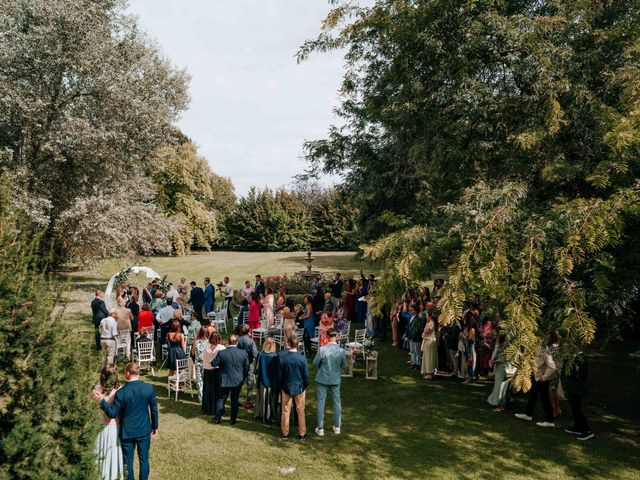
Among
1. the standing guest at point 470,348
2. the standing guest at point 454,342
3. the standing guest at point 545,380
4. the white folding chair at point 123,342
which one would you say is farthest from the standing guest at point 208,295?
the standing guest at point 545,380

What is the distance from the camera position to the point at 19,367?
3619mm

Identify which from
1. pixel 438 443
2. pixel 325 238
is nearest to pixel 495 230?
pixel 438 443

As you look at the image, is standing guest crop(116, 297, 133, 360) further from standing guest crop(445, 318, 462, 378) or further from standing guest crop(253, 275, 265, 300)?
standing guest crop(445, 318, 462, 378)

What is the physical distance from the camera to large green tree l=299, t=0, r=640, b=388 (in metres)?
5.21

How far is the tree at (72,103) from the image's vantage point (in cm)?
2022

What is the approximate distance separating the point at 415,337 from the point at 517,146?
672 centimetres

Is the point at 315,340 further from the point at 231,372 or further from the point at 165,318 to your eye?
the point at 231,372

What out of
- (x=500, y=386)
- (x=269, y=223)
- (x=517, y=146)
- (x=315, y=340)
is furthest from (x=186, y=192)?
(x=517, y=146)

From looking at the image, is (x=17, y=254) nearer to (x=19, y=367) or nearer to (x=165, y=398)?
(x=19, y=367)

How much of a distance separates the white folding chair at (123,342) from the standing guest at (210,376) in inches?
175

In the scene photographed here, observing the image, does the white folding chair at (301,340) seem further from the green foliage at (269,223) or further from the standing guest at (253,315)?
the green foliage at (269,223)

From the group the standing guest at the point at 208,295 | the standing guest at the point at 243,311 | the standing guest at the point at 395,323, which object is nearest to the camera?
the standing guest at the point at 395,323

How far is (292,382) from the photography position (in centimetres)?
855

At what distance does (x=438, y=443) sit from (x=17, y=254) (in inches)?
294
